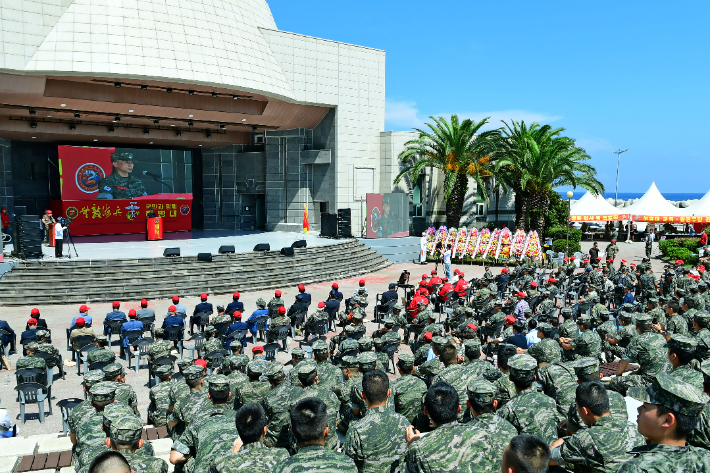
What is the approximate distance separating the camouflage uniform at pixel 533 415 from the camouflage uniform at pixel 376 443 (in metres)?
1.20

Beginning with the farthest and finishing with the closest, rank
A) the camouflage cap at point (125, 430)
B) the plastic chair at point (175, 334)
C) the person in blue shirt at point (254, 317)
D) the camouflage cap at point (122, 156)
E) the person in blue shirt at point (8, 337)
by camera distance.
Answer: the camouflage cap at point (122, 156) → the person in blue shirt at point (254, 317) → the plastic chair at point (175, 334) → the person in blue shirt at point (8, 337) → the camouflage cap at point (125, 430)

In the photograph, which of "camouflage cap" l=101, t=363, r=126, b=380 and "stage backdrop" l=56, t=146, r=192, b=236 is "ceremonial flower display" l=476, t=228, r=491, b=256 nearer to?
"stage backdrop" l=56, t=146, r=192, b=236

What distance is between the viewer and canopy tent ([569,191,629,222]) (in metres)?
39.5

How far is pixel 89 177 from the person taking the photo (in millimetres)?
31453

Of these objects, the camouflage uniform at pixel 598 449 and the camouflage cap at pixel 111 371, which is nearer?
the camouflage uniform at pixel 598 449

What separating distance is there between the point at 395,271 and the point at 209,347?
19614 millimetres

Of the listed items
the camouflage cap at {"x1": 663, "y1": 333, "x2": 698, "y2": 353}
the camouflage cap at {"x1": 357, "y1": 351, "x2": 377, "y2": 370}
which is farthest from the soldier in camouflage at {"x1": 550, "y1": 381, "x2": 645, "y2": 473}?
the camouflage cap at {"x1": 357, "y1": 351, "x2": 377, "y2": 370}

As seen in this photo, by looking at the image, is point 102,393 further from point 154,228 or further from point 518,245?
point 154,228

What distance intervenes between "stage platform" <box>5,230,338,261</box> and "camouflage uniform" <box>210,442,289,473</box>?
20893 millimetres

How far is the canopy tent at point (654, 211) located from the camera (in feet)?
125

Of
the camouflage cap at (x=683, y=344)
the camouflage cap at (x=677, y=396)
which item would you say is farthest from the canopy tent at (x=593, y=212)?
the camouflage cap at (x=677, y=396)

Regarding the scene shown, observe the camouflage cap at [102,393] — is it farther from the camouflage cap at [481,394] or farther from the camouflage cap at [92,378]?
the camouflage cap at [481,394]

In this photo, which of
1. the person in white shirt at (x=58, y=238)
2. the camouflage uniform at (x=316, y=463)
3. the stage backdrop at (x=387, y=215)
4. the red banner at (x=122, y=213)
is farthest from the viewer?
the stage backdrop at (x=387, y=215)

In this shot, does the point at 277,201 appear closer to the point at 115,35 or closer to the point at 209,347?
the point at 115,35
